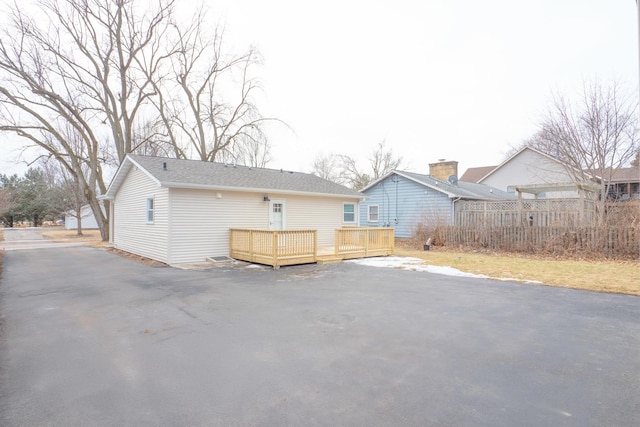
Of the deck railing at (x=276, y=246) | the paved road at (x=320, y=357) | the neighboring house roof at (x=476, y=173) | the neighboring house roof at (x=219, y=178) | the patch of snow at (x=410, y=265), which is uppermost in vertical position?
the neighboring house roof at (x=476, y=173)

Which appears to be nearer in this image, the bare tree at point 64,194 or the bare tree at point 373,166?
the bare tree at point 64,194

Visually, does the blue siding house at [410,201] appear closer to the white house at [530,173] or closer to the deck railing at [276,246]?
the white house at [530,173]

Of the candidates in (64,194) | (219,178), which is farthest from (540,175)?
(64,194)

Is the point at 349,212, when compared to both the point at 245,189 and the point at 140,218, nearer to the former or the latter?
the point at 245,189

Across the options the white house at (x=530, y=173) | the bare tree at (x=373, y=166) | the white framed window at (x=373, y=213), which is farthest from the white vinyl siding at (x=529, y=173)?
the bare tree at (x=373, y=166)

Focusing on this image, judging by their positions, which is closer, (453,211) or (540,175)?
(453,211)

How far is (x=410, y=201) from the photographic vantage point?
64.6 ft

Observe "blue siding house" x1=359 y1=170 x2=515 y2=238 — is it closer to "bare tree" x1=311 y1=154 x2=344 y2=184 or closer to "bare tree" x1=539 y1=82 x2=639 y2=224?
"bare tree" x1=539 y1=82 x2=639 y2=224

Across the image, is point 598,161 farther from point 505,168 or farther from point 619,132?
point 505,168

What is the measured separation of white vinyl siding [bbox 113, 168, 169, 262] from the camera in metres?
11.2

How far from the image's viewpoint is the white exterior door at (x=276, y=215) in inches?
523

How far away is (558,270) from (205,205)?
10798 millimetres

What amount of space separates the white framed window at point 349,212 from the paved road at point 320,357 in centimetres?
939

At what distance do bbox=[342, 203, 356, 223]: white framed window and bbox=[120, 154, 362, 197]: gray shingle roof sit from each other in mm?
866
